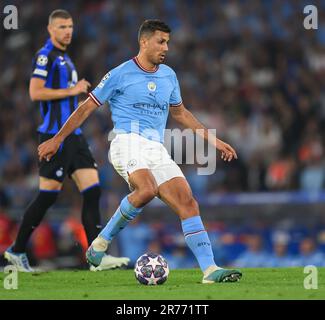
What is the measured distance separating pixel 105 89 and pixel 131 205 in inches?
44.5

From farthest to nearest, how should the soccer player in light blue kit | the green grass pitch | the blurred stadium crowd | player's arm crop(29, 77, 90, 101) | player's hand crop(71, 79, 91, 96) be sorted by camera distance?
the blurred stadium crowd < player's arm crop(29, 77, 90, 101) < player's hand crop(71, 79, 91, 96) < the soccer player in light blue kit < the green grass pitch

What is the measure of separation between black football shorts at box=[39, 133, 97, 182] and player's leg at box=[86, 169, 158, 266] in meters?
1.50

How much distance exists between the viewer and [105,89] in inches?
372

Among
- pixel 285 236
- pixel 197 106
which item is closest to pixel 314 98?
pixel 197 106

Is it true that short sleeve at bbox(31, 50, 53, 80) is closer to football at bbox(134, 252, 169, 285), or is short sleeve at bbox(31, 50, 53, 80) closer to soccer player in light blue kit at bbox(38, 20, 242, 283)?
soccer player in light blue kit at bbox(38, 20, 242, 283)

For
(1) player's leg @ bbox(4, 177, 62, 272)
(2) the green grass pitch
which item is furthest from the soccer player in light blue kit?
(1) player's leg @ bbox(4, 177, 62, 272)

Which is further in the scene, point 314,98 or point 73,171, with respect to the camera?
point 314,98

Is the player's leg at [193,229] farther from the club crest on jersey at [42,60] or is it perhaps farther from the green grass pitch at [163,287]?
the club crest on jersey at [42,60]

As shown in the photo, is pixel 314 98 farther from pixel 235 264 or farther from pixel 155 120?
pixel 155 120

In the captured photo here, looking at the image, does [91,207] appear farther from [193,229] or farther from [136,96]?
[193,229]

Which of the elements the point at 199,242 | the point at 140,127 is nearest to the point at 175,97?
the point at 140,127

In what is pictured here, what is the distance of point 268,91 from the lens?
18922mm

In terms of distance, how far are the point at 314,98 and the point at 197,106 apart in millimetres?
2397

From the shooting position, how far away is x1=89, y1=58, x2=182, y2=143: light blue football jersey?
950 cm
